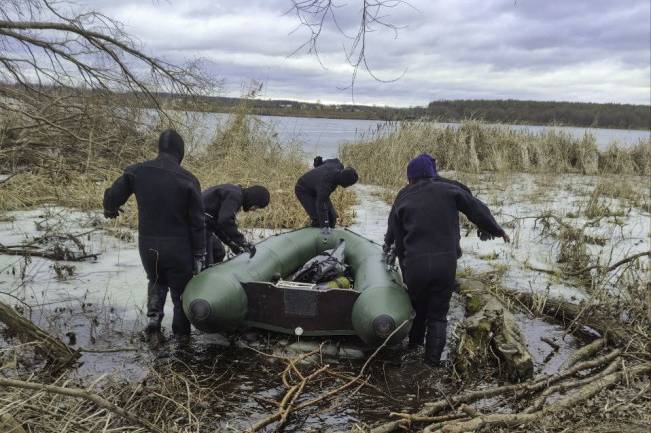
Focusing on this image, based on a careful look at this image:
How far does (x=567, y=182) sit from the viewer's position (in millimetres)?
14203

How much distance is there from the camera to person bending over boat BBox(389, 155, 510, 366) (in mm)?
4551

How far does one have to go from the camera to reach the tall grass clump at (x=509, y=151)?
1482 centimetres

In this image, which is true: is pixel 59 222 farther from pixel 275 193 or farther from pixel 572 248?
pixel 572 248

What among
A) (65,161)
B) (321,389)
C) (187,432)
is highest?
(65,161)

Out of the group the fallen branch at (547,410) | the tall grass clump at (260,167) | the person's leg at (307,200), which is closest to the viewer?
the fallen branch at (547,410)

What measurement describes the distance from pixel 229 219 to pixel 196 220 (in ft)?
1.76

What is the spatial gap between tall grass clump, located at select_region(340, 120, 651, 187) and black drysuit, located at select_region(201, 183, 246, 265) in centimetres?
902

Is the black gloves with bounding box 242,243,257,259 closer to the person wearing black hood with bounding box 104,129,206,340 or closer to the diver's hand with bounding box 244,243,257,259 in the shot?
the diver's hand with bounding box 244,243,257,259

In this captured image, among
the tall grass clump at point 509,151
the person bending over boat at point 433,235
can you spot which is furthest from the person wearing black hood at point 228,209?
the tall grass clump at point 509,151

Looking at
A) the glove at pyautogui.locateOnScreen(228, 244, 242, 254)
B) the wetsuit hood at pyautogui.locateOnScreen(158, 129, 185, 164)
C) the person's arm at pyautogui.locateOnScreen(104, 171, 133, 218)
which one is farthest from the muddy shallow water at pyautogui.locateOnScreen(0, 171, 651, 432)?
the wetsuit hood at pyautogui.locateOnScreen(158, 129, 185, 164)

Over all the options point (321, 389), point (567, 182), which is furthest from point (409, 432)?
point (567, 182)

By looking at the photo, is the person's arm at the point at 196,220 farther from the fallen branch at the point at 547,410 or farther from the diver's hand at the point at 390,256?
the fallen branch at the point at 547,410

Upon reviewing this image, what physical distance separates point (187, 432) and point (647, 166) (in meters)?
15.6

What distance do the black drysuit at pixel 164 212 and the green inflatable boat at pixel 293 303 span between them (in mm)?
269
